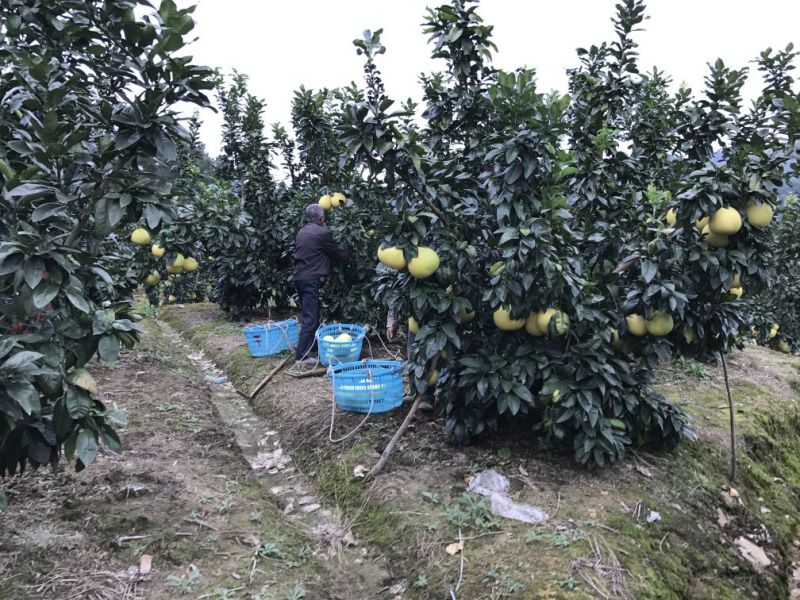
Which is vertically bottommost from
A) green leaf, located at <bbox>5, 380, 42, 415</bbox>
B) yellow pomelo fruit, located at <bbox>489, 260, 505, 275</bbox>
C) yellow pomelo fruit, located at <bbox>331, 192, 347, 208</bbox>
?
green leaf, located at <bbox>5, 380, 42, 415</bbox>

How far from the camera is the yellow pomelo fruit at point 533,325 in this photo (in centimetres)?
303

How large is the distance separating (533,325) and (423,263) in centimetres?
70

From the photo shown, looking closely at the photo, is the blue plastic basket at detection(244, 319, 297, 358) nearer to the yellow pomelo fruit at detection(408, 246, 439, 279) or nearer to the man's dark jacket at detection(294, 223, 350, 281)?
the man's dark jacket at detection(294, 223, 350, 281)

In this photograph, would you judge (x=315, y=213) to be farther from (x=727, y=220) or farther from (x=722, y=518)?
(x=722, y=518)

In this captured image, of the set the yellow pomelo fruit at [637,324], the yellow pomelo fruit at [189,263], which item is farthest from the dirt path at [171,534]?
the yellow pomelo fruit at [189,263]

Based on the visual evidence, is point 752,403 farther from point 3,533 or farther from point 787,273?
point 3,533

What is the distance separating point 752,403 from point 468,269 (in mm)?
3095

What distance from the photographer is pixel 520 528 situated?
8.93 ft

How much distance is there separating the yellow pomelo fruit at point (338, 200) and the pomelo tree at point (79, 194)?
439cm

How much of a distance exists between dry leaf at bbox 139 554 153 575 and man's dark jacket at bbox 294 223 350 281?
365 cm

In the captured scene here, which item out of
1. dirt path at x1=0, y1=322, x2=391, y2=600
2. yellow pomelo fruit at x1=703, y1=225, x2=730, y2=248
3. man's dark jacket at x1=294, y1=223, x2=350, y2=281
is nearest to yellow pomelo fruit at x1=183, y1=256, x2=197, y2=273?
man's dark jacket at x1=294, y1=223, x2=350, y2=281

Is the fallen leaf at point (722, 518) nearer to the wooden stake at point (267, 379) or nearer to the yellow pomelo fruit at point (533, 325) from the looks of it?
the yellow pomelo fruit at point (533, 325)

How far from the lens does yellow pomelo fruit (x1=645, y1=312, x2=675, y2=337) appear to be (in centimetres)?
290

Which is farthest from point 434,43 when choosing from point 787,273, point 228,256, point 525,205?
point 787,273
